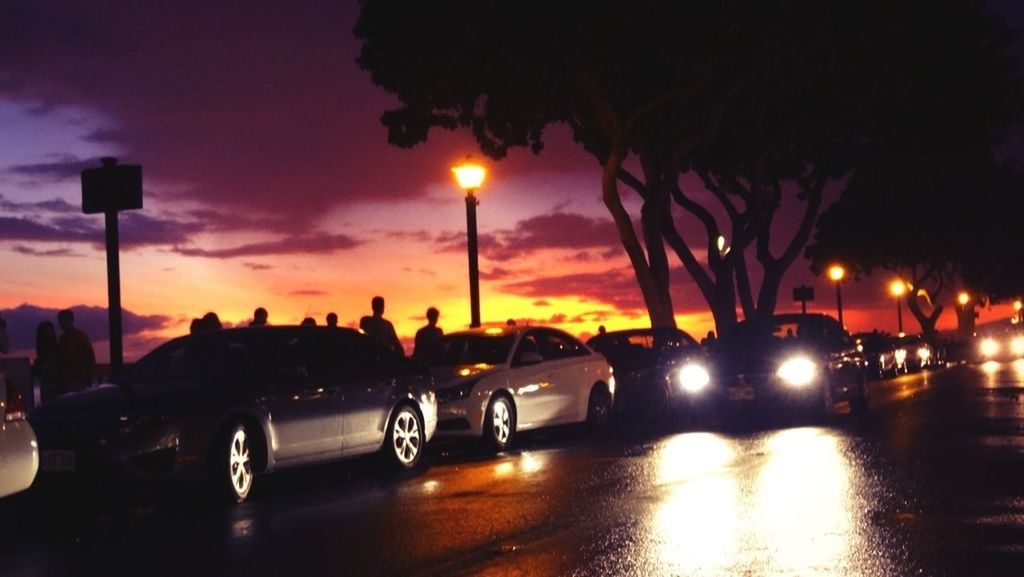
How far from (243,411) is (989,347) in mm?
56821

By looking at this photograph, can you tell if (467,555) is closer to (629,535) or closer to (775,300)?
(629,535)

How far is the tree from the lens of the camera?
98.6 ft

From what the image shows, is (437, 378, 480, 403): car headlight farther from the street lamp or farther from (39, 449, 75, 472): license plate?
the street lamp

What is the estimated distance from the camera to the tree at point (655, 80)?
98.6 feet

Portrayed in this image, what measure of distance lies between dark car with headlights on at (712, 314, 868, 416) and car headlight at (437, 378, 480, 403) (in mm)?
5515

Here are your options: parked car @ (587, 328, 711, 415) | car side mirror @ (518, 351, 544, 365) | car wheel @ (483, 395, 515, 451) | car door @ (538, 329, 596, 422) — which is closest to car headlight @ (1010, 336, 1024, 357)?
parked car @ (587, 328, 711, 415)

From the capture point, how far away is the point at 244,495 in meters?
13.4

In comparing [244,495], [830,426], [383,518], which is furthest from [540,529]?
[830,426]

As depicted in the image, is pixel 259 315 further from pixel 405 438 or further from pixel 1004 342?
pixel 1004 342

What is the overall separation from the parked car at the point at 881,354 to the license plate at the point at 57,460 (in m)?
→ 32.8

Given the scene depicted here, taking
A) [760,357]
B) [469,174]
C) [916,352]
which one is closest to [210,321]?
[469,174]

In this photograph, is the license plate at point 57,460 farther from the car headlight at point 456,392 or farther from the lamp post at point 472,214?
the lamp post at point 472,214

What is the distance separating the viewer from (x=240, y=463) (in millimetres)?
13414

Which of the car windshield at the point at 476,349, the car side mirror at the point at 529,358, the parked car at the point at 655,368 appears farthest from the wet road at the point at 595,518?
the parked car at the point at 655,368
